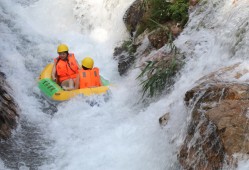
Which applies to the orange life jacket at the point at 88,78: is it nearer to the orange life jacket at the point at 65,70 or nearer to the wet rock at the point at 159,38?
the orange life jacket at the point at 65,70

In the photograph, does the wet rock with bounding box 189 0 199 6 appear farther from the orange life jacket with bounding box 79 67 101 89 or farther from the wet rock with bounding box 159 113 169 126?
the wet rock with bounding box 159 113 169 126

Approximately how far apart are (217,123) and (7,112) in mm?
3382

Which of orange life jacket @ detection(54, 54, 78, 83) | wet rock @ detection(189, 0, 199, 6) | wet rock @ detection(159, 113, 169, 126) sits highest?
wet rock @ detection(189, 0, 199, 6)

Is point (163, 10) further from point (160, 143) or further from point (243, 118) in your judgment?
point (243, 118)

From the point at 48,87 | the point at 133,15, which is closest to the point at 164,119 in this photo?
the point at 48,87

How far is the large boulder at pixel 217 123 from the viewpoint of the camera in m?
3.83

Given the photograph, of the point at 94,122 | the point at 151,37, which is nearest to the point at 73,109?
the point at 94,122

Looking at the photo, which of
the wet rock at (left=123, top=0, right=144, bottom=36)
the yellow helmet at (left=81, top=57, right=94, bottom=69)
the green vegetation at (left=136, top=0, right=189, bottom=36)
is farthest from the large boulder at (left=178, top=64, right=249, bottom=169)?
the wet rock at (left=123, top=0, right=144, bottom=36)

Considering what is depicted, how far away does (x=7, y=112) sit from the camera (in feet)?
19.7

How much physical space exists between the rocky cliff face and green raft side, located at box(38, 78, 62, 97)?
0.71 meters

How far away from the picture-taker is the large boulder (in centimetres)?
383

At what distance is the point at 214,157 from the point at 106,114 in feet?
10.1

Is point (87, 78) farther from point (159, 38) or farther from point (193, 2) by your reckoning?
point (193, 2)

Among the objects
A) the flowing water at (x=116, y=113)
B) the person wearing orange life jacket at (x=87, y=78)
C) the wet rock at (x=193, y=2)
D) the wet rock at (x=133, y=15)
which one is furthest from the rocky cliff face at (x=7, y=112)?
the wet rock at (x=193, y=2)
